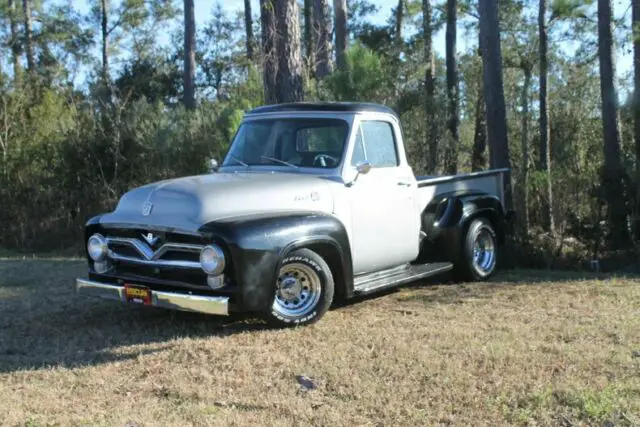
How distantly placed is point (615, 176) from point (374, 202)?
5394 mm

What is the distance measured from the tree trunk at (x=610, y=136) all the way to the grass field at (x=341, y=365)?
331cm

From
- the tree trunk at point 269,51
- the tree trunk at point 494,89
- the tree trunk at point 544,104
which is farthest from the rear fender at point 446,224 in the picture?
the tree trunk at point 544,104

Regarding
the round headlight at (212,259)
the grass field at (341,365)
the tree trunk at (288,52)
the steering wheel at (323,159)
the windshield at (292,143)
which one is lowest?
the grass field at (341,365)

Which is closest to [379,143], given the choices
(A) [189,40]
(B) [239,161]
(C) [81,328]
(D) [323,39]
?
(B) [239,161]

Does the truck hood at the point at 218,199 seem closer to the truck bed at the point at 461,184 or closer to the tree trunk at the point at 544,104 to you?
the truck bed at the point at 461,184

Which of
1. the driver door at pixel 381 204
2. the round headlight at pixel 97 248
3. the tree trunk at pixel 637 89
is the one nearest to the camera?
the round headlight at pixel 97 248

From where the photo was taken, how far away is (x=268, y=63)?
1227cm

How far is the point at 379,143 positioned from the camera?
7766mm

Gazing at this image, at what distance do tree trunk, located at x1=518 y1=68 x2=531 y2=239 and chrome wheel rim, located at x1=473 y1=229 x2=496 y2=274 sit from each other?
235 cm

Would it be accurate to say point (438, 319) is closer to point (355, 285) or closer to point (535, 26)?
point (355, 285)

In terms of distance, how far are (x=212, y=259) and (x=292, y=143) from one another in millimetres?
2106

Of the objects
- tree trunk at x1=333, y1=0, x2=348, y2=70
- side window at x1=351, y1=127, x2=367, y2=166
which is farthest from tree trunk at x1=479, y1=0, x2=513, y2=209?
tree trunk at x1=333, y1=0, x2=348, y2=70

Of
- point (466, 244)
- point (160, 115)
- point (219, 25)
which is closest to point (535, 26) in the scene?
point (160, 115)

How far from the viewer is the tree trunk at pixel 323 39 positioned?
1876cm
